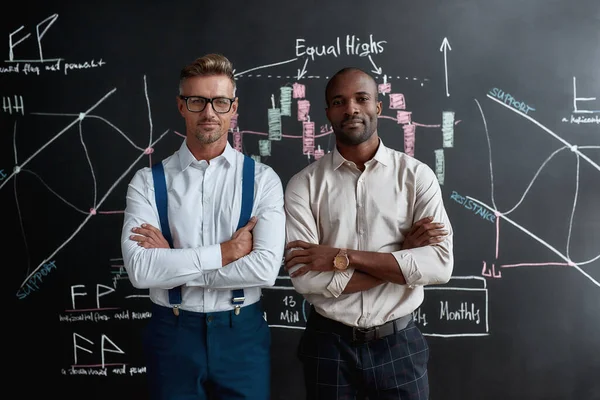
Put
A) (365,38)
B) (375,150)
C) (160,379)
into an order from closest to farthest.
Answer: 1. (160,379)
2. (375,150)
3. (365,38)

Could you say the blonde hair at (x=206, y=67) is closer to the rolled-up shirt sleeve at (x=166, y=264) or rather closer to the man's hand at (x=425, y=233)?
the rolled-up shirt sleeve at (x=166, y=264)

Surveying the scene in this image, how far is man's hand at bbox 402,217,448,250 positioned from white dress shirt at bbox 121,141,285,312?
1.43 ft

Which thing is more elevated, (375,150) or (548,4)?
(548,4)

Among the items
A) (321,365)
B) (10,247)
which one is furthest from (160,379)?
(10,247)

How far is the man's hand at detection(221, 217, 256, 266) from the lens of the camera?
1.65 m

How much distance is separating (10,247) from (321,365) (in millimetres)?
1843

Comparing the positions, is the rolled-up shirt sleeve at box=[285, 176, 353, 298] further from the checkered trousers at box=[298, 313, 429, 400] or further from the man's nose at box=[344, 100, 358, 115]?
the man's nose at box=[344, 100, 358, 115]

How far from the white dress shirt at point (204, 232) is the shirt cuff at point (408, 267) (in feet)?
1.29

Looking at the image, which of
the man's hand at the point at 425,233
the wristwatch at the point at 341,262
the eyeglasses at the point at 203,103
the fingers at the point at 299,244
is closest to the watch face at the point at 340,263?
the wristwatch at the point at 341,262

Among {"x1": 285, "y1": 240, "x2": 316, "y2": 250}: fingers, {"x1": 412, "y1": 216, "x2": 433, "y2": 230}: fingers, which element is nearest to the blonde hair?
{"x1": 285, "y1": 240, "x2": 316, "y2": 250}: fingers

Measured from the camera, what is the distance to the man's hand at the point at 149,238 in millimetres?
1645

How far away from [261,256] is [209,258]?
0.54 feet

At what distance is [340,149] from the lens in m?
1.86

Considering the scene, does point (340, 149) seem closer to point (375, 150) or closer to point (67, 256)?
point (375, 150)
